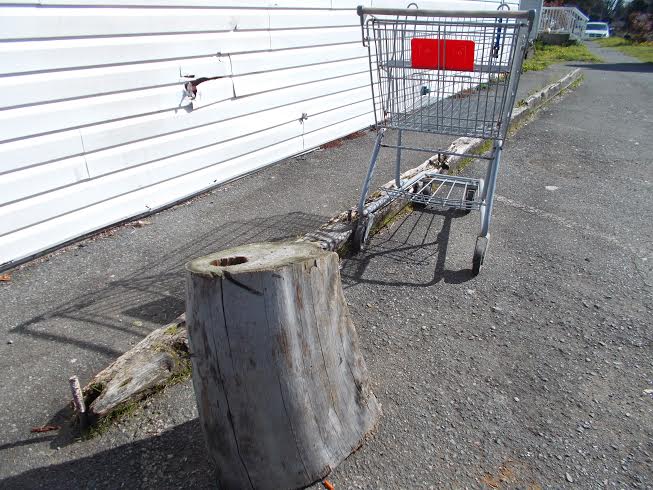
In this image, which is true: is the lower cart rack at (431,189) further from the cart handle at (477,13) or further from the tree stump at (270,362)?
the tree stump at (270,362)

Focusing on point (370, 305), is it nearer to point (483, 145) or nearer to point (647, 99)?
point (483, 145)

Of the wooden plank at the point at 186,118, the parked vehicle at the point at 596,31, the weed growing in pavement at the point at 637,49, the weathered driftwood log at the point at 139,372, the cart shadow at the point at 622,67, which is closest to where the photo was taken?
the weathered driftwood log at the point at 139,372

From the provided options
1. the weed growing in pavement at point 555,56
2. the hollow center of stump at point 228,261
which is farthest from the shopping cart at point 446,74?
the weed growing in pavement at point 555,56

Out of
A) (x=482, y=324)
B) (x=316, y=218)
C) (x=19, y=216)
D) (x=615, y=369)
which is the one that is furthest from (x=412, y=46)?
(x=19, y=216)

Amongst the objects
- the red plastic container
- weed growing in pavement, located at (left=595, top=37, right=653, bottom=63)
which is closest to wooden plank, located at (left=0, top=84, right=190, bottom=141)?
the red plastic container

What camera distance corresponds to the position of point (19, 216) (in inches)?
141

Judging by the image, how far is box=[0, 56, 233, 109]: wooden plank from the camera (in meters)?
3.40

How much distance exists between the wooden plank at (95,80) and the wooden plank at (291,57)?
0.31 m

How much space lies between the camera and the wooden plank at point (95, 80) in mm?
3402

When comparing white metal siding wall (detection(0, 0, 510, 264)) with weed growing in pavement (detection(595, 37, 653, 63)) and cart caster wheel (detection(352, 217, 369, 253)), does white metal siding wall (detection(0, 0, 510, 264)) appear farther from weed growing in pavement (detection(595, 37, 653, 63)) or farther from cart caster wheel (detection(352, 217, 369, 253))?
weed growing in pavement (detection(595, 37, 653, 63))

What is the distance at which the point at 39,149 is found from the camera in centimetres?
359

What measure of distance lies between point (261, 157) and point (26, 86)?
2.61 m

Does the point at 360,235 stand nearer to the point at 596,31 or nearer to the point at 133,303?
the point at 133,303

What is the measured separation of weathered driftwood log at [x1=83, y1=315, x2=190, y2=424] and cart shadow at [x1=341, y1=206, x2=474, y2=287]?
4.34ft
